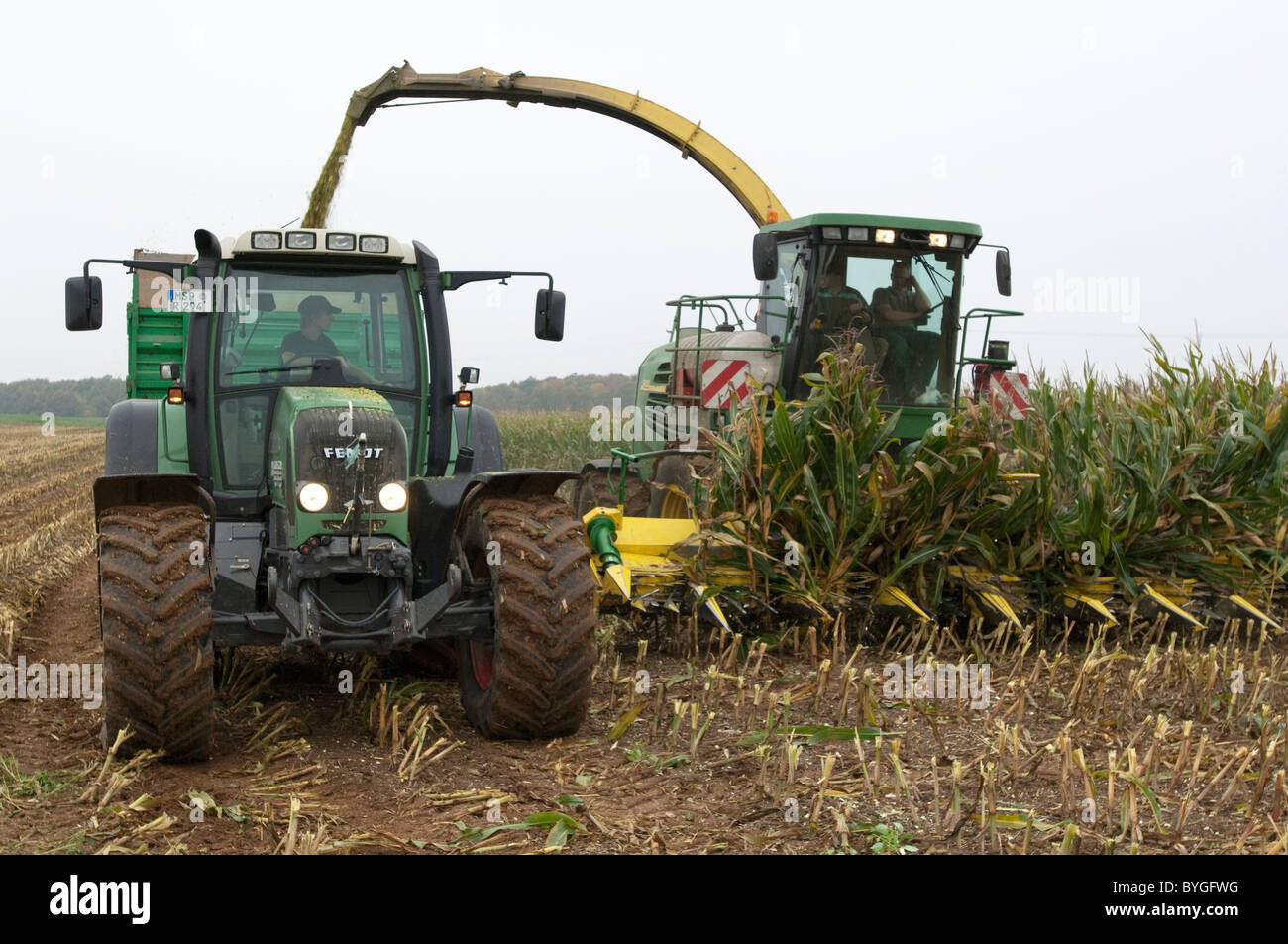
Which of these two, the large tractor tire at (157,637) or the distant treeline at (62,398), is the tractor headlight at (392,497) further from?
the distant treeline at (62,398)

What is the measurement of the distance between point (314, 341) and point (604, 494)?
11.3 ft

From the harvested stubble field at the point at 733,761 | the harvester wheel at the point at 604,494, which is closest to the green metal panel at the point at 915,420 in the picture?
the harvester wheel at the point at 604,494

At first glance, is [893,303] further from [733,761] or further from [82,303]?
[82,303]

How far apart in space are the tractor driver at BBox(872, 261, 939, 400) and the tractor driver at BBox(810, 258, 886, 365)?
0.33 feet

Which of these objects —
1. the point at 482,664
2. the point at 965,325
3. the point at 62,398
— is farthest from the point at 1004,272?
the point at 62,398

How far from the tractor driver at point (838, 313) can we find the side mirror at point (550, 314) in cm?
305

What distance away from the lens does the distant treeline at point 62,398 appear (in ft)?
193

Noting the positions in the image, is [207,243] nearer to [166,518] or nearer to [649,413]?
[166,518]

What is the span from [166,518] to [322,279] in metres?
1.63

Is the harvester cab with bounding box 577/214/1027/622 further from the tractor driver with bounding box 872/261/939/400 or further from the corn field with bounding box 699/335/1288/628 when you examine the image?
the corn field with bounding box 699/335/1288/628

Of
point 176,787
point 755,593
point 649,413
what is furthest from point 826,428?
point 649,413

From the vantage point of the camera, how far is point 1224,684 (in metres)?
5.82

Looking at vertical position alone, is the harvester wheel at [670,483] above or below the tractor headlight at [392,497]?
below

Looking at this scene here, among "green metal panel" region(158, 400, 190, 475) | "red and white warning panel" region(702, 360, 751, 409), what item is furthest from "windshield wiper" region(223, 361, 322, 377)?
"red and white warning panel" region(702, 360, 751, 409)
